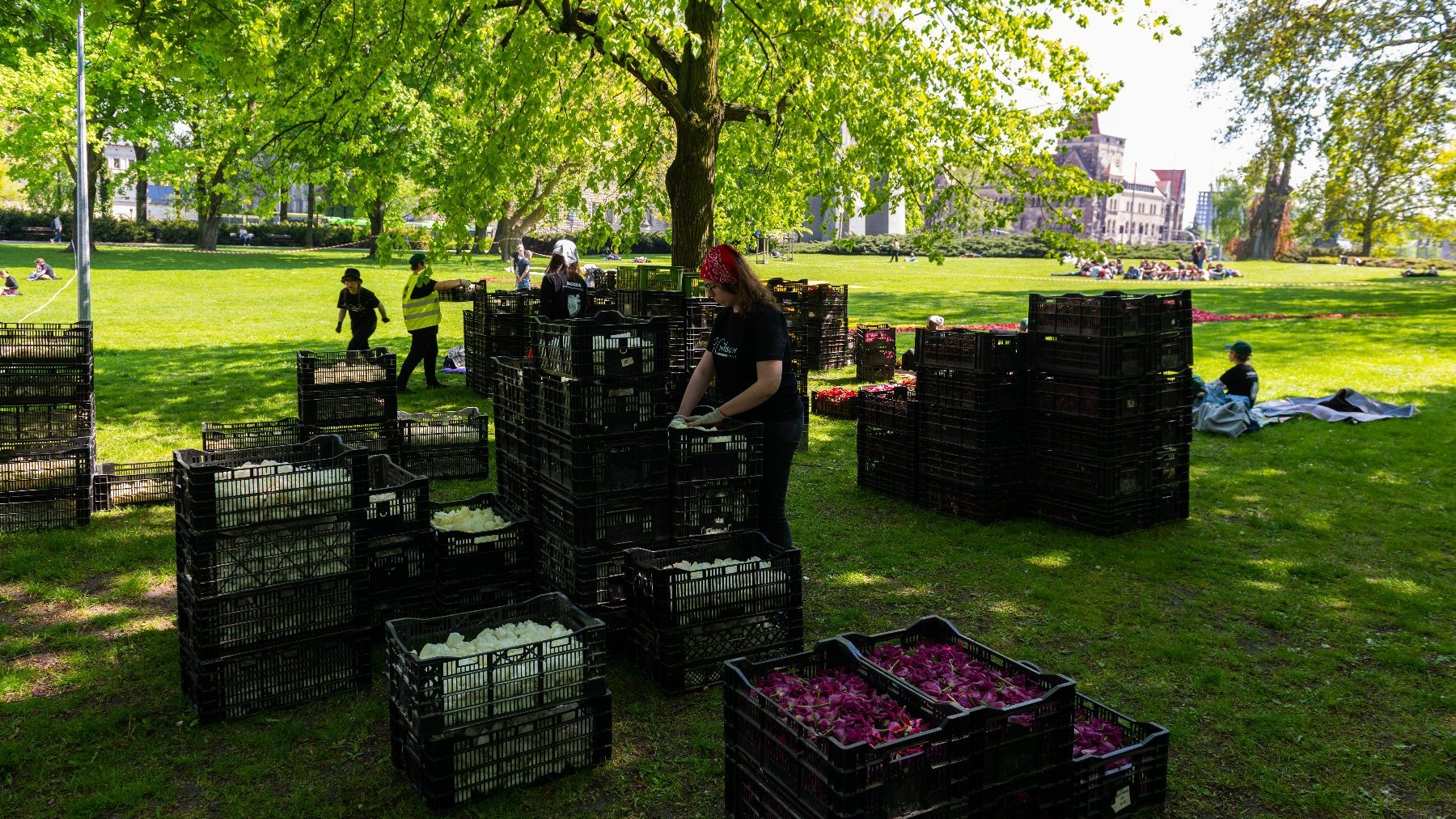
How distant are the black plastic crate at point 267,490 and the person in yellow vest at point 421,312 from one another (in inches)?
349

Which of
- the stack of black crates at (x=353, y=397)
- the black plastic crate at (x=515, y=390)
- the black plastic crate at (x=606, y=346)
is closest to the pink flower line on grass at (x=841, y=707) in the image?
the black plastic crate at (x=606, y=346)

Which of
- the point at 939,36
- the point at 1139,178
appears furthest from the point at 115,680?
the point at 1139,178

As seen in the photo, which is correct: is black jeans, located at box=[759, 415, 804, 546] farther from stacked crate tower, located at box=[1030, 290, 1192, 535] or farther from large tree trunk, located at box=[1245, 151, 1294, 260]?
large tree trunk, located at box=[1245, 151, 1294, 260]

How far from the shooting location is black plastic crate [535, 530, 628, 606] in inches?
225

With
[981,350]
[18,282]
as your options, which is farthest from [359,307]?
[18,282]

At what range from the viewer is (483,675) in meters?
4.34

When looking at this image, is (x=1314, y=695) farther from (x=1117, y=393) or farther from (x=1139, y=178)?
(x=1139, y=178)

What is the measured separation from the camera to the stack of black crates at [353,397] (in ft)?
30.6

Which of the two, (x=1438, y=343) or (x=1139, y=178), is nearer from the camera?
(x=1438, y=343)

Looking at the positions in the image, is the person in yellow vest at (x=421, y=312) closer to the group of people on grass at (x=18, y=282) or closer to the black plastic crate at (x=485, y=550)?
the black plastic crate at (x=485, y=550)

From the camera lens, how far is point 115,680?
217 inches

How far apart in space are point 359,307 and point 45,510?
5947 millimetres

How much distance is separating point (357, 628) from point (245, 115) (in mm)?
9894

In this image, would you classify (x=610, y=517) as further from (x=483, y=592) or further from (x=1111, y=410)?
(x=1111, y=410)
